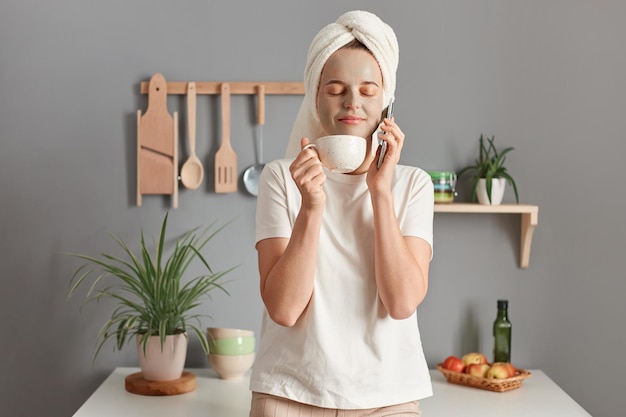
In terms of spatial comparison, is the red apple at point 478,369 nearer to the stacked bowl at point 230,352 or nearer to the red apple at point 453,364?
the red apple at point 453,364

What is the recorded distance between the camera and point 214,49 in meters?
2.51

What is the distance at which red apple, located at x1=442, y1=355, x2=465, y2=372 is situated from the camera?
7.81ft

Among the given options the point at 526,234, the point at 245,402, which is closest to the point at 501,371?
the point at 526,234

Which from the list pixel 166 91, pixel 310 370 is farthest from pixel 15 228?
pixel 310 370

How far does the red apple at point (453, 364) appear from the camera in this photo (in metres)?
2.38

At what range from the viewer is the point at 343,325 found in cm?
148

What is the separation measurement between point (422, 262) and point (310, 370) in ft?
0.94

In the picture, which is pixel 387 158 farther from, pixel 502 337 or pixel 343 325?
pixel 502 337

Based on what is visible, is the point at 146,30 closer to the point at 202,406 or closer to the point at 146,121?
the point at 146,121

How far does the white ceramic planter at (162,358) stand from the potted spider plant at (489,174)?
958mm

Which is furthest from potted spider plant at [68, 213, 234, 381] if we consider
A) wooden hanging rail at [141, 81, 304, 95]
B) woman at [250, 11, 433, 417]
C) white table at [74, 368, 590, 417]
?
woman at [250, 11, 433, 417]

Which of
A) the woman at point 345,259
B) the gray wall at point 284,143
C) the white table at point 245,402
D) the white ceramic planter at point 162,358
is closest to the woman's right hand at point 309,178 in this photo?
the woman at point 345,259

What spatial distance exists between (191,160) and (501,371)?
1.09m

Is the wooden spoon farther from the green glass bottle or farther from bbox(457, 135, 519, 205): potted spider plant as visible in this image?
the green glass bottle
